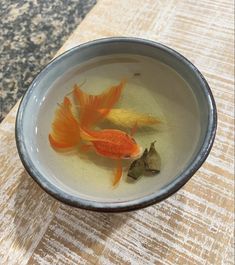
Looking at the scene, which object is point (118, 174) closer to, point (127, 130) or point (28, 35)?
point (127, 130)

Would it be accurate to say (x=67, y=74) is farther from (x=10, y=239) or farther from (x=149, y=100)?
(x=10, y=239)

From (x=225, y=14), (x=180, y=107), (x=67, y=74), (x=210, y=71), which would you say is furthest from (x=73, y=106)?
(x=225, y=14)

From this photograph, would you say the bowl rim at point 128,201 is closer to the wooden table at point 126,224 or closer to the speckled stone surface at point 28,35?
the wooden table at point 126,224

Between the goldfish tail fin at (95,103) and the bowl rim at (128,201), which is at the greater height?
the bowl rim at (128,201)

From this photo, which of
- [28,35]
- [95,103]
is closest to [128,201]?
[95,103]

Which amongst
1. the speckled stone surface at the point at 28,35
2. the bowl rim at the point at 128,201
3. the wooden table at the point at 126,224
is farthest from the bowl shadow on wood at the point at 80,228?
the speckled stone surface at the point at 28,35

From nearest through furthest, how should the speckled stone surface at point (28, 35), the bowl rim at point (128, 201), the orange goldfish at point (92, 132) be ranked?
the bowl rim at point (128, 201), the orange goldfish at point (92, 132), the speckled stone surface at point (28, 35)

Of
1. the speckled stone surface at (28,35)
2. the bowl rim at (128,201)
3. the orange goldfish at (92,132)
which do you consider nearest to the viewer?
the bowl rim at (128,201)

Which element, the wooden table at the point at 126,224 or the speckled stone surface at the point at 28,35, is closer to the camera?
the wooden table at the point at 126,224
